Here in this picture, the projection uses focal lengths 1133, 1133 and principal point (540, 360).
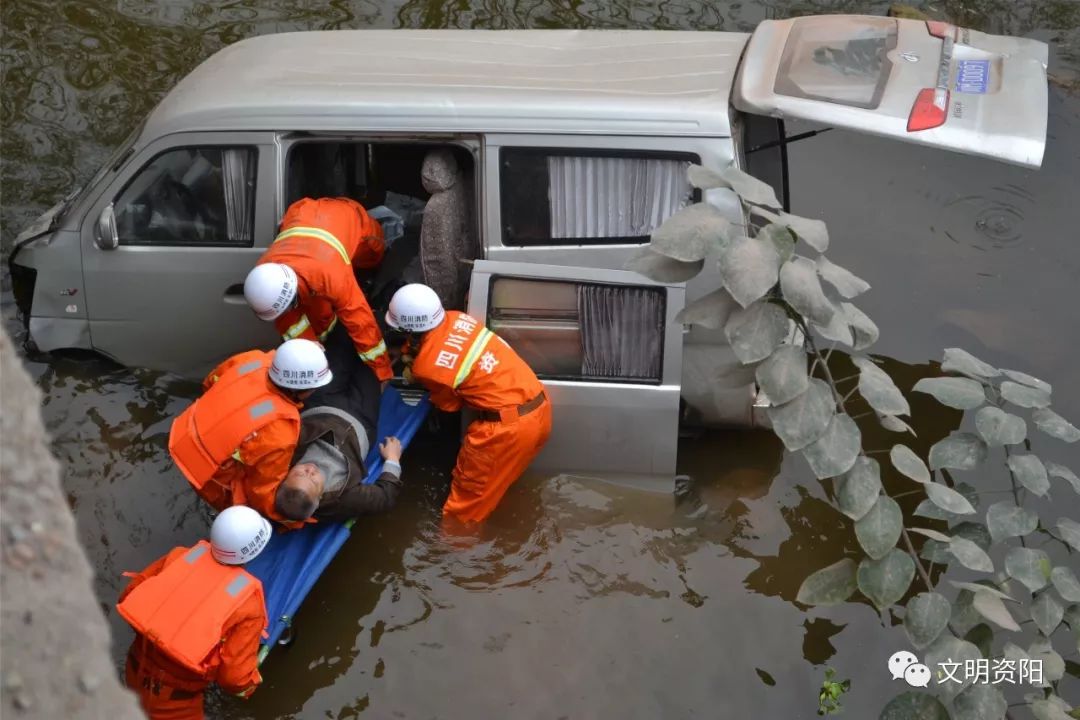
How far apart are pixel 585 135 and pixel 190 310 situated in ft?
7.48

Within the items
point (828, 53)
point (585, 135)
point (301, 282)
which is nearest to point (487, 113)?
point (585, 135)

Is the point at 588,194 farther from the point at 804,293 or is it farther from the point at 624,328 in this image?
the point at 804,293

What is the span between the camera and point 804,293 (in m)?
3.56

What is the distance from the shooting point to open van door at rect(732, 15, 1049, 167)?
5055 millimetres

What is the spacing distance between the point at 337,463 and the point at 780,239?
8.06 ft

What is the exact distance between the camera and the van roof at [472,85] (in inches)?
210

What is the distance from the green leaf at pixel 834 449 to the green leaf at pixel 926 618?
594 millimetres

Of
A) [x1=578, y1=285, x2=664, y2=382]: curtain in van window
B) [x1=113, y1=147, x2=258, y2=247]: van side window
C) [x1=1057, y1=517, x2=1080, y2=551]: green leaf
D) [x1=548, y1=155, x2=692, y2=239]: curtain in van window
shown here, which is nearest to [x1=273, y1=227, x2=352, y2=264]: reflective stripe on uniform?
[x1=113, y1=147, x2=258, y2=247]: van side window

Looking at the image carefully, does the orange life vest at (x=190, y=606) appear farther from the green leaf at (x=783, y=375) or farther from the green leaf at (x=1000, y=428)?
the green leaf at (x=1000, y=428)

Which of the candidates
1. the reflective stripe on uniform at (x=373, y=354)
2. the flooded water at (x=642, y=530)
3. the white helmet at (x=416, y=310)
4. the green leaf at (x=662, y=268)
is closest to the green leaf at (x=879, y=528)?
the green leaf at (x=662, y=268)

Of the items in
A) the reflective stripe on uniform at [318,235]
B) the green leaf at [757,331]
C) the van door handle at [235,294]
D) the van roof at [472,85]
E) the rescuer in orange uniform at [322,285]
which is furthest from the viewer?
the van door handle at [235,294]

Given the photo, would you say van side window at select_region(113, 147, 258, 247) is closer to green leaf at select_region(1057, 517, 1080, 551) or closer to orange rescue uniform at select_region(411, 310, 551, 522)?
orange rescue uniform at select_region(411, 310, 551, 522)

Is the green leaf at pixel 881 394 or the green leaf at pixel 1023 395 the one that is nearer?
the green leaf at pixel 881 394

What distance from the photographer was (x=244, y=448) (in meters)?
4.91
